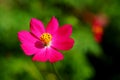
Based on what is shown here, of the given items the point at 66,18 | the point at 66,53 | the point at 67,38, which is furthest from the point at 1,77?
the point at 67,38

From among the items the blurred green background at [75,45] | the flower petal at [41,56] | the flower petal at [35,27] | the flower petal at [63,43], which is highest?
the blurred green background at [75,45]

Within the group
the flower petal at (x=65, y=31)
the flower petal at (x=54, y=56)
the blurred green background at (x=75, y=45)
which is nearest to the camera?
the flower petal at (x=54, y=56)

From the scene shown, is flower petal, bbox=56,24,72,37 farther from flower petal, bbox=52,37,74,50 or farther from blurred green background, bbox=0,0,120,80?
blurred green background, bbox=0,0,120,80

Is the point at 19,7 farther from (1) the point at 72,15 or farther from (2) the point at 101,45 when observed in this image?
(2) the point at 101,45

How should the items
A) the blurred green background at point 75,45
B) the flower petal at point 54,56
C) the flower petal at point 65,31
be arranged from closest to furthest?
the flower petal at point 54,56, the flower petal at point 65,31, the blurred green background at point 75,45

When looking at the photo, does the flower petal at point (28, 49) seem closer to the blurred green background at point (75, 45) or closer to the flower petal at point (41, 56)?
the flower petal at point (41, 56)

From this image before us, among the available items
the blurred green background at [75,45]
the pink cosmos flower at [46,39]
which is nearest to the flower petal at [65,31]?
the pink cosmos flower at [46,39]

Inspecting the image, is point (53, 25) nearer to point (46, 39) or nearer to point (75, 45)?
point (46, 39)
